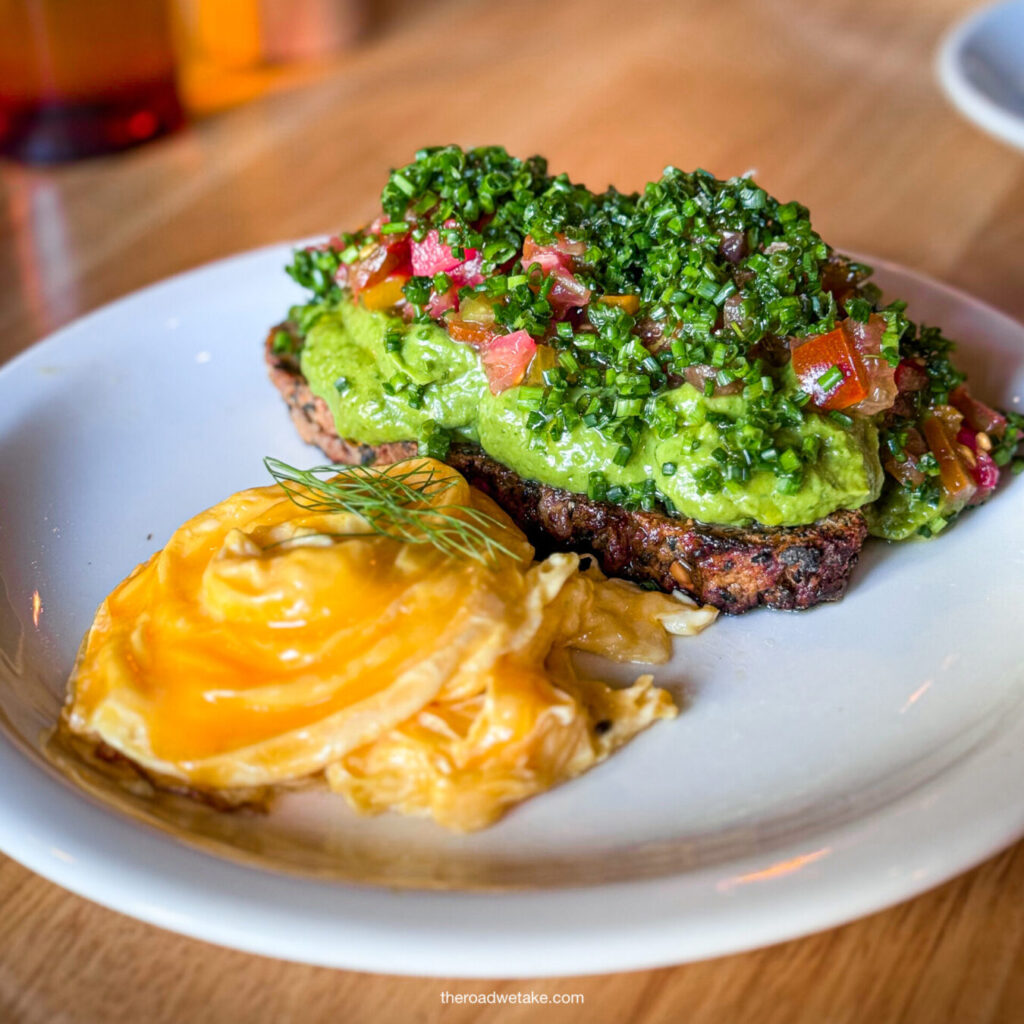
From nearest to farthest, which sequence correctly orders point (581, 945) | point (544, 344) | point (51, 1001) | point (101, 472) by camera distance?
point (581, 945), point (51, 1001), point (544, 344), point (101, 472)

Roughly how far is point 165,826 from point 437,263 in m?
1.77

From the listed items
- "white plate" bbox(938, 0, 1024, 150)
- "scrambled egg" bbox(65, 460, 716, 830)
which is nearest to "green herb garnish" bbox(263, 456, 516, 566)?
"scrambled egg" bbox(65, 460, 716, 830)

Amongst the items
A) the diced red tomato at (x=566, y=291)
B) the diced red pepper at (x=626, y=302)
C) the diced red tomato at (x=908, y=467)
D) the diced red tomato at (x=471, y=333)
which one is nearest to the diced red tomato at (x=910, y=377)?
the diced red tomato at (x=908, y=467)

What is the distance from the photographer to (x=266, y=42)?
23.6 ft

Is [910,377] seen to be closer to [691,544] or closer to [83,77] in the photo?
[691,544]

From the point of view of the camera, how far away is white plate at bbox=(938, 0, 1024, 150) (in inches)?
192

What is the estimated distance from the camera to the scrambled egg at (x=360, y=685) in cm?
→ 262

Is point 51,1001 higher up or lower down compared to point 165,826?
lower down

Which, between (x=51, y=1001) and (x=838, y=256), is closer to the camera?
(x=51, y=1001)

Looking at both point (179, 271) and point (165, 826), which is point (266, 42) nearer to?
point (179, 271)

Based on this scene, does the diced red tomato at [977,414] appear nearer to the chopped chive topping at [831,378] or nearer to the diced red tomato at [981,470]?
the diced red tomato at [981,470]

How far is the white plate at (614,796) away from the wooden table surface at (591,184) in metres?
0.25

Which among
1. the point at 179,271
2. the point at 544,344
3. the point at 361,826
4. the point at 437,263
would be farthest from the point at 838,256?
the point at 179,271

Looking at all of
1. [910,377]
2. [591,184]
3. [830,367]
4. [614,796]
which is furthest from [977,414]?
[591,184]
